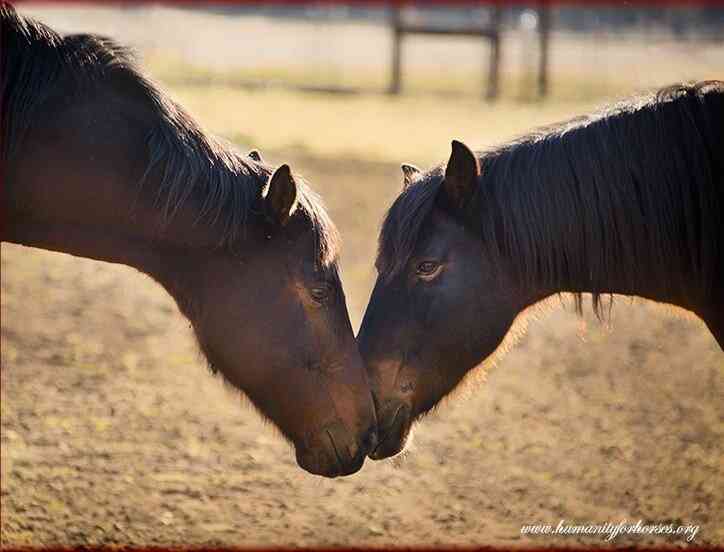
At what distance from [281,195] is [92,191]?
2.43ft

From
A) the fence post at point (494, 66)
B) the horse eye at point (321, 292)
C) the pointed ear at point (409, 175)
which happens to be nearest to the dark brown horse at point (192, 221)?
the horse eye at point (321, 292)

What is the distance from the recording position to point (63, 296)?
348 inches

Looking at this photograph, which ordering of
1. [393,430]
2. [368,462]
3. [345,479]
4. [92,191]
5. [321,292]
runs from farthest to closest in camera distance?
1. [368,462]
2. [345,479]
3. [393,430]
4. [321,292]
5. [92,191]

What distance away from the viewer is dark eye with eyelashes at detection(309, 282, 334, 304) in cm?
415

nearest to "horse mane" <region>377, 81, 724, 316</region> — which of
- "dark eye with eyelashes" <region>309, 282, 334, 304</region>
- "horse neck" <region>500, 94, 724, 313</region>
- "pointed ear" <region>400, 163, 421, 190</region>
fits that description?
"horse neck" <region>500, 94, 724, 313</region>

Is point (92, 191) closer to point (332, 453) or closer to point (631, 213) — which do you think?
point (332, 453)

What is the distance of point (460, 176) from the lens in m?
4.18

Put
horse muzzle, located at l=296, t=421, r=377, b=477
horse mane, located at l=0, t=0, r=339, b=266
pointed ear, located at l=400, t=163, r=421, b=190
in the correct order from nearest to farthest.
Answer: horse mane, located at l=0, t=0, r=339, b=266
horse muzzle, located at l=296, t=421, r=377, b=477
pointed ear, located at l=400, t=163, r=421, b=190

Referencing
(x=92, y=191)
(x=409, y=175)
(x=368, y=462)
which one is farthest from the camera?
(x=368, y=462)

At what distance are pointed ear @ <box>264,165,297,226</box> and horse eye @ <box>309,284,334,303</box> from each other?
30 cm

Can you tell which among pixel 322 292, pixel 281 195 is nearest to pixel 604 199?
pixel 322 292

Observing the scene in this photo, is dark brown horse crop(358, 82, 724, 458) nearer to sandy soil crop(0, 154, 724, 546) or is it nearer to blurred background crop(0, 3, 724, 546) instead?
blurred background crop(0, 3, 724, 546)

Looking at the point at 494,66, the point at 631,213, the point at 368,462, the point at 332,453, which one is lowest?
the point at 494,66

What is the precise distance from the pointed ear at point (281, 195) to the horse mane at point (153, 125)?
92 millimetres
